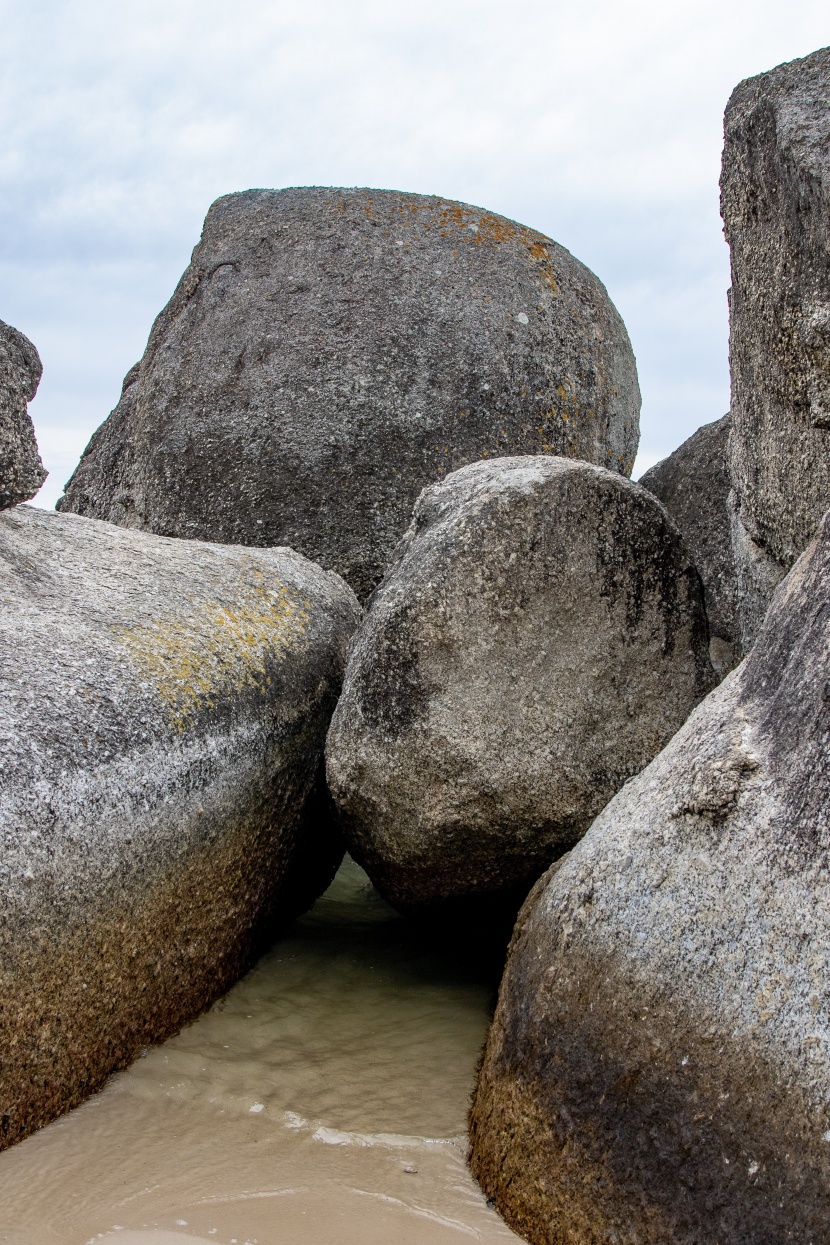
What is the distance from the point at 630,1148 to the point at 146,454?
158 inches

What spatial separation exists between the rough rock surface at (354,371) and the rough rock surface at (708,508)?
42 cm

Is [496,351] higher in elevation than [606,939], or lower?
higher

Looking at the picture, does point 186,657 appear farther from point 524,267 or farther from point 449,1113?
point 524,267

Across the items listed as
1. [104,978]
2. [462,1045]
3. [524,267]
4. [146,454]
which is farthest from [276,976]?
[524,267]

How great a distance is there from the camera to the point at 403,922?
13.1 feet

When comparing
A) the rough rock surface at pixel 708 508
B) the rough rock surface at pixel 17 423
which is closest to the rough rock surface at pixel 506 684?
the rough rock surface at pixel 17 423

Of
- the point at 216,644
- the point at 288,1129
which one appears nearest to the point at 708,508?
the point at 216,644

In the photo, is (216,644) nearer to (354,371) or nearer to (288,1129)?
(288,1129)

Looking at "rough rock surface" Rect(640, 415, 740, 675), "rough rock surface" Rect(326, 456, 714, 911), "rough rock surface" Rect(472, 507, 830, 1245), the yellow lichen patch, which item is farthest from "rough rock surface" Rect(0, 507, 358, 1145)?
"rough rock surface" Rect(640, 415, 740, 675)

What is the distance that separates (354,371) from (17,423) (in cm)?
202

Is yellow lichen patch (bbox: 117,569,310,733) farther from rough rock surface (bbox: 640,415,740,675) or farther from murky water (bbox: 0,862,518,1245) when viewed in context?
rough rock surface (bbox: 640,415,740,675)

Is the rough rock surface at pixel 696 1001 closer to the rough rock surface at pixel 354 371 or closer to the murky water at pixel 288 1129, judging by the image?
the murky water at pixel 288 1129

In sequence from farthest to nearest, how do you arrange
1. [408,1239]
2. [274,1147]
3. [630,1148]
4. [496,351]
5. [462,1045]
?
[496,351]
[462,1045]
[274,1147]
[408,1239]
[630,1148]

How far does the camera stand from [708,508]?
4.79 metres
